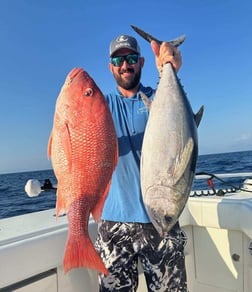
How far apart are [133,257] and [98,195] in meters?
0.76

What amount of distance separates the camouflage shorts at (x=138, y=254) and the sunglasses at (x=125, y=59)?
1.07 m

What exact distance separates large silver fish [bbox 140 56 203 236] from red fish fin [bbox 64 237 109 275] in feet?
1.31

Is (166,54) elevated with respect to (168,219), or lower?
elevated

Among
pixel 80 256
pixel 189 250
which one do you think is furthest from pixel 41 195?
pixel 80 256

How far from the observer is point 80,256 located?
1.54 m

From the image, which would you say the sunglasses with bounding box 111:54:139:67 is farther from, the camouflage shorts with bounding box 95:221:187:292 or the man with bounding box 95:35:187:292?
the camouflage shorts with bounding box 95:221:187:292

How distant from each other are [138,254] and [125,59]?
1.31m

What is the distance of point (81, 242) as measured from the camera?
1573 millimetres

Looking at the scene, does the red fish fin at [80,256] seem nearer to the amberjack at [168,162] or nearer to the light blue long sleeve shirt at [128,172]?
the amberjack at [168,162]

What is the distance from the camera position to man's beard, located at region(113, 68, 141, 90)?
219cm

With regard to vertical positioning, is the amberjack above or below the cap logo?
below

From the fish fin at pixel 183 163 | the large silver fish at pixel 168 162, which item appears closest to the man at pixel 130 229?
the large silver fish at pixel 168 162

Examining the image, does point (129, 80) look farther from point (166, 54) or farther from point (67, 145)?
point (67, 145)

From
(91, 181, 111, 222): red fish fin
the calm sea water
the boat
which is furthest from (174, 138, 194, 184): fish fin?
the calm sea water
